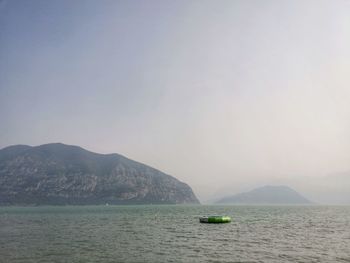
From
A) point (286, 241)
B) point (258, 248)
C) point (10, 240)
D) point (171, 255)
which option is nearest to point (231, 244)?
point (258, 248)

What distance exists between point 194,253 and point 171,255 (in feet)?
11.3

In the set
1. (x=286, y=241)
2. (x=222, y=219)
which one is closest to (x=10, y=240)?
(x=286, y=241)

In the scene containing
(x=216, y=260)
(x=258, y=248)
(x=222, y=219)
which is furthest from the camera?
(x=222, y=219)

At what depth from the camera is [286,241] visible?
5306 cm

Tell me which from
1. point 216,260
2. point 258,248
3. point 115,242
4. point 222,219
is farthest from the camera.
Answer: point 222,219

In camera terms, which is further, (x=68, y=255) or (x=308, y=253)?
(x=308, y=253)

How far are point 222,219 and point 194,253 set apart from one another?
54565mm

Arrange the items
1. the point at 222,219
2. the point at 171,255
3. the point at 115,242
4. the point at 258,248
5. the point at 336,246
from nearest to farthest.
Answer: the point at 171,255 → the point at 258,248 → the point at 336,246 → the point at 115,242 → the point at 222,219

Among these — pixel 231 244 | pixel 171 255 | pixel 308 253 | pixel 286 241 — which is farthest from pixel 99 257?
pixel 286 241

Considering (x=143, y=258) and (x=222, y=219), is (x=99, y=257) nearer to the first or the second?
(x=143, y=258)

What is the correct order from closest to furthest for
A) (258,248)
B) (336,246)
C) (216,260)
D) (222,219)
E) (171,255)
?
(216,260) → (171,255) → (258,248) → (336,246) → (222,219)

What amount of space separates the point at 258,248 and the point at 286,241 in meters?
10.4

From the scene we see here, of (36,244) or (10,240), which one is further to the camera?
(10,240)

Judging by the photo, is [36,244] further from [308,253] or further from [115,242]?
[308,253]
